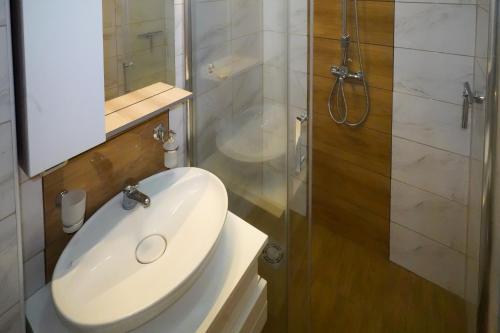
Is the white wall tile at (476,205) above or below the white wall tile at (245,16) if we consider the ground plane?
below

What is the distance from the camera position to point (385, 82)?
73.7 inches

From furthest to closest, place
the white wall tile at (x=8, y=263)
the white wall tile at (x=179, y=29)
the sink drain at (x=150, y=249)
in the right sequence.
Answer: the white wall tile at (x=179, y=29)
the sink drain at (x=150, y=249)
the white wall tile at (x=8, y=263)

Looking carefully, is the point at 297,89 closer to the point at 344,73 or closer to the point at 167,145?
the point at 167,145

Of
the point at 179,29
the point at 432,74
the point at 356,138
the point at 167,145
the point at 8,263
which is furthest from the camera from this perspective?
the point at 356,138

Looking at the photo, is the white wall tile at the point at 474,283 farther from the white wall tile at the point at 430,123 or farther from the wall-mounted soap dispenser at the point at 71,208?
the wall-mounted soap dispenser at the point at 71,208

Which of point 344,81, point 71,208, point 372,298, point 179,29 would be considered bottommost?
point 372,298

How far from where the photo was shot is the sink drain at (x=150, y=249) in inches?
40.8

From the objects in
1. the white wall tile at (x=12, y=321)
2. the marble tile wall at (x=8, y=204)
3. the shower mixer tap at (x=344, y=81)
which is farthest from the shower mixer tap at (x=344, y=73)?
the white wall tile at (x=12, y=321)

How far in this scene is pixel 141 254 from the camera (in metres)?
1.06

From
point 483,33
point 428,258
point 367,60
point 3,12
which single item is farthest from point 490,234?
point 428,258

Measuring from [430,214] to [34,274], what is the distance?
1.88 meters

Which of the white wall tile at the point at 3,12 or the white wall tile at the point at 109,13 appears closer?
the white wall tile at the point at 3,12

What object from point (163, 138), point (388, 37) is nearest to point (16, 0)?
point (163, 138)

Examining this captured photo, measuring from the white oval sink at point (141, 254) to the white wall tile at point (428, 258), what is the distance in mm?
1392
